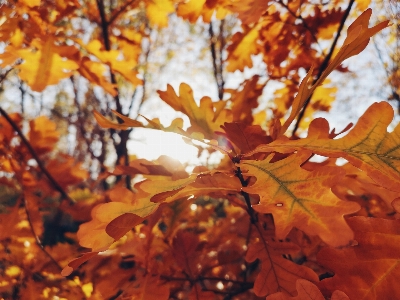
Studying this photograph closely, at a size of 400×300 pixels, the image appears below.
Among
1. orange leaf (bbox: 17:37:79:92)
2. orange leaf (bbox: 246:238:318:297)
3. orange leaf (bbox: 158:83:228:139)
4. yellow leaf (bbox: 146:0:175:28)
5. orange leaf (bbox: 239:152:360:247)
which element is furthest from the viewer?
yellow leaf (bbox: 146:0:175:28)

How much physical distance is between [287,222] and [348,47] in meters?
0.29

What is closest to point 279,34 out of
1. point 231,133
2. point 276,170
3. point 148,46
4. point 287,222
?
point 231,133

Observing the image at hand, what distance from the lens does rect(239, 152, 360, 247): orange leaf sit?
0.52 m

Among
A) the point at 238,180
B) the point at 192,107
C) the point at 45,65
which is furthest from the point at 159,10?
the point at 238,180

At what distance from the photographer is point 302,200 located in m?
0.58

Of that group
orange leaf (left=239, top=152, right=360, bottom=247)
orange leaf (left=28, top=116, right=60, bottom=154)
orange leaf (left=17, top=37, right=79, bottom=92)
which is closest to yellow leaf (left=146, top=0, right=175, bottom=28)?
orange leaf (left=17, top=37, right=79, bottom=92)

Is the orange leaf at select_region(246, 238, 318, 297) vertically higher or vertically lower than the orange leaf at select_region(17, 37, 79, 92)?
lower

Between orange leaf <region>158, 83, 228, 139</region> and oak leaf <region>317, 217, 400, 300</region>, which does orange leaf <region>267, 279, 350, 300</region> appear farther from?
orange leaf <region>158, 83, 228, 139</region>

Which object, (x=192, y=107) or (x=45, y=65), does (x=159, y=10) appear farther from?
(x=192, y=107)

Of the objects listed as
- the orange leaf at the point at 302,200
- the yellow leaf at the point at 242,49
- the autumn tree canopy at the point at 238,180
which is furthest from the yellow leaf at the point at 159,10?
the orange leaf at the point at 302,200

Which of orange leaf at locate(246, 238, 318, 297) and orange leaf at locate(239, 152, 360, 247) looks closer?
orange leaf at locate(239, 152, 360, 247)

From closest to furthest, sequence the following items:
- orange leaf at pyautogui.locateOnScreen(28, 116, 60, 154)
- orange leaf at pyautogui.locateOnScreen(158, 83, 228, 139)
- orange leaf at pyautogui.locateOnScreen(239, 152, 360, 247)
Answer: orange leaf at pyautogui.locateOnScreen(239, 152, 360, 247)
orange leaf at pyautogui.locateOnScreen(158, 83, 228, 139)
orange leaf at pyautogui.locateOnScreen(28, 116, 60, 154)

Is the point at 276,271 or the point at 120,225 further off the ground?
the point at 120,225

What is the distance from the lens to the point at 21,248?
5.64 feet
